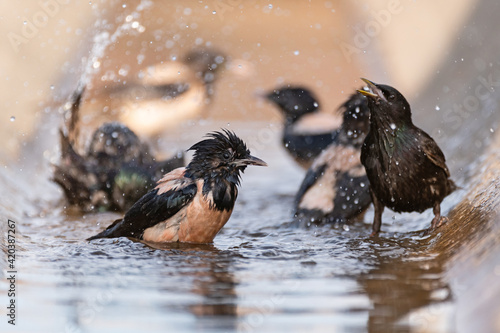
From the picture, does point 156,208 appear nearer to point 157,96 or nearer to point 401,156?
point 401,156

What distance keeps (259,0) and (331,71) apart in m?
2.42

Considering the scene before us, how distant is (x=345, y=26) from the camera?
35.3 feet

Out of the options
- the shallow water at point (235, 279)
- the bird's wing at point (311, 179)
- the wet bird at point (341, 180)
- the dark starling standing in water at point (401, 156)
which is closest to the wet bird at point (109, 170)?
the shallow water at point (235, 279)

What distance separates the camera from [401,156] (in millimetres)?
4242

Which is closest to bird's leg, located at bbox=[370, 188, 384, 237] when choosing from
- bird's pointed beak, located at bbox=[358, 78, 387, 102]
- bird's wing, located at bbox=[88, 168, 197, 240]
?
bird's pointed beak, located at bbox=[358, 78, 387, 102]

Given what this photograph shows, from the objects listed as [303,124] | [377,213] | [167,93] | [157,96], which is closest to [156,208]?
[377,213]

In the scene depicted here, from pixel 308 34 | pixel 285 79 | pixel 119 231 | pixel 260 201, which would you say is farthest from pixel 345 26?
pixel 119 231

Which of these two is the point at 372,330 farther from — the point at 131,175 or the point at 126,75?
the point at 126,75

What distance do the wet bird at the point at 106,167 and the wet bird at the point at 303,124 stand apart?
180 centimetres

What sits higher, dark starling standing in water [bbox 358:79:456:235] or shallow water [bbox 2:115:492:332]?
dark starling standing in water [bbox 358:79:456:235]

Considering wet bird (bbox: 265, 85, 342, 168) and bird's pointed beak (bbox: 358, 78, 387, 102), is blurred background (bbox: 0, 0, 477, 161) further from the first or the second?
bird's pointed beak (bbox: 358, 78, 387, 102)

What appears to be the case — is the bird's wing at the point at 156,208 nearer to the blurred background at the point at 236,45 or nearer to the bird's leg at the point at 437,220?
the bird's leg at the point at 437,220

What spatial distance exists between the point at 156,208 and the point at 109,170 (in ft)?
5.06

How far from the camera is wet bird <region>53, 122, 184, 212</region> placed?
18.1ft
